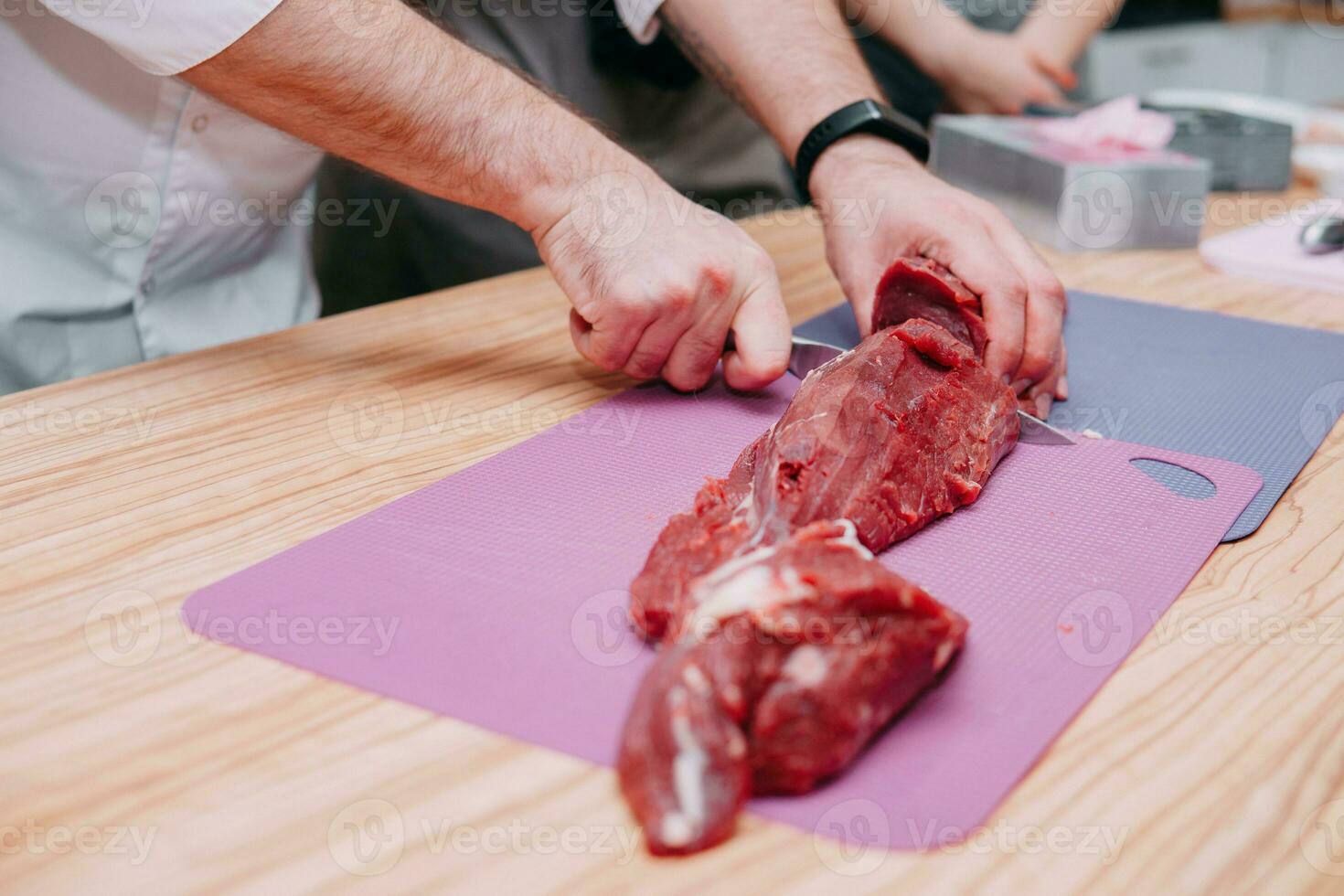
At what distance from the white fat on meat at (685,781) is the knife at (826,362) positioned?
826 millimetres

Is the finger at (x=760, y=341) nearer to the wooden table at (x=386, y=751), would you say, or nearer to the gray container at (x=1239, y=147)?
the wooden table at (x=386, y=751)

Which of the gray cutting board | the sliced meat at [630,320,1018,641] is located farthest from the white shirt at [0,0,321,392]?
the sliced meat at [630,320,1018,641]

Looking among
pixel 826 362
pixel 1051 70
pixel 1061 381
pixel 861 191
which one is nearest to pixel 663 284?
pixel 826 362

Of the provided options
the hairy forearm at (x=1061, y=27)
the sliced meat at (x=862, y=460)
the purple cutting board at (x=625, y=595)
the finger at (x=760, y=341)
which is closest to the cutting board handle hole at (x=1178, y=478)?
the purple cutting board at (x=625, y=595)

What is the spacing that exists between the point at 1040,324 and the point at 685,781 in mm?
1101

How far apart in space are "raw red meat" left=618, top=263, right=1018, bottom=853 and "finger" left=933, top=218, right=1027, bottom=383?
36 centimetres

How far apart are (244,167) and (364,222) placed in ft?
2.49

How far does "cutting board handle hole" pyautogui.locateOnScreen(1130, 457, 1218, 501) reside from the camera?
4.78ft

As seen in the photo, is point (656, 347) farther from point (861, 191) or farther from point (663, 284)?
point (861, 191)

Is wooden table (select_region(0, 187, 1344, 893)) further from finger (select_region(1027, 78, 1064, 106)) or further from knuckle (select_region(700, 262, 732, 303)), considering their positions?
finger (select_region(1027, 78, 1064, 106))

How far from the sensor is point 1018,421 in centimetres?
157

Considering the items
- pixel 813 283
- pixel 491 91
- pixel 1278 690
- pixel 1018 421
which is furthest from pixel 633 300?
pixel 1278 690

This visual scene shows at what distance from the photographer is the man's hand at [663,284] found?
1.67 metres

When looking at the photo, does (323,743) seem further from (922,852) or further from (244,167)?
(244,167)
